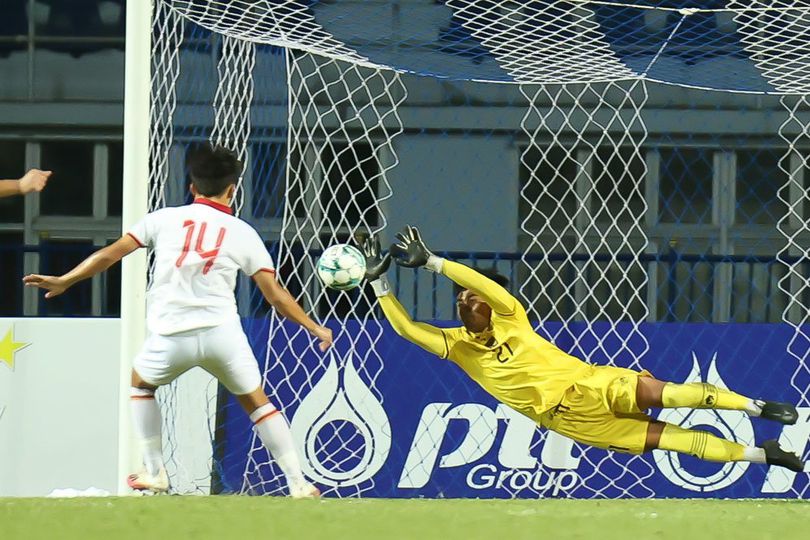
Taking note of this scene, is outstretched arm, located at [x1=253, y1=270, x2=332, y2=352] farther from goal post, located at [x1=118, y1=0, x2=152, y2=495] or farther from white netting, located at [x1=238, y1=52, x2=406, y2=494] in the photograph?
white netting, located at [x1=238, y1=52, x2=406, y2=494]

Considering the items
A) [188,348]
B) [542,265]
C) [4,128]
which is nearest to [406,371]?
[542,265]

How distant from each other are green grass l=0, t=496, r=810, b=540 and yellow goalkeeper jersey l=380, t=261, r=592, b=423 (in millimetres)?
1318

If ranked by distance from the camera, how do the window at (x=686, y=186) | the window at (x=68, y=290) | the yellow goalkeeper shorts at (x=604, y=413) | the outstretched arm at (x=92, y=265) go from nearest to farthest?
the outstretched arm at (x=92, y=265) → the yellow goalkeeper shorts at (x=604, y=413) → the window at (x=68, y=290) → the window at (x=686, y=186)

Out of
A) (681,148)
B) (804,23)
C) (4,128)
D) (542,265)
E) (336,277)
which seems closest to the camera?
(336,277)

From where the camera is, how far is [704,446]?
5.68 metres

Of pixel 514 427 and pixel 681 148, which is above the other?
pixel 681 148

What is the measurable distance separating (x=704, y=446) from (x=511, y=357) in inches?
32.4

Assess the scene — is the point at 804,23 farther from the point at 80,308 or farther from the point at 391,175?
the point at 80,308

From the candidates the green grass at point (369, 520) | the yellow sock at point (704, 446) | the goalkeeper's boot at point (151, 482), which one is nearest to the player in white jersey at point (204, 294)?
the goalkeeper's boot at point (151, 482)

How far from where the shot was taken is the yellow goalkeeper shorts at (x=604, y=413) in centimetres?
573

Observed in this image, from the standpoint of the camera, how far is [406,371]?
7.02 m

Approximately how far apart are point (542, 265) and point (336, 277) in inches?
108

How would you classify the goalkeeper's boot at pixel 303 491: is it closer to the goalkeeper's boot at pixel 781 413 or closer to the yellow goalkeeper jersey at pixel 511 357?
the yellow goalkeeper jersey at pixel 511 357

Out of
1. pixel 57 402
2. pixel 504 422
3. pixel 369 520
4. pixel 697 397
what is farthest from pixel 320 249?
pixel 369 520
